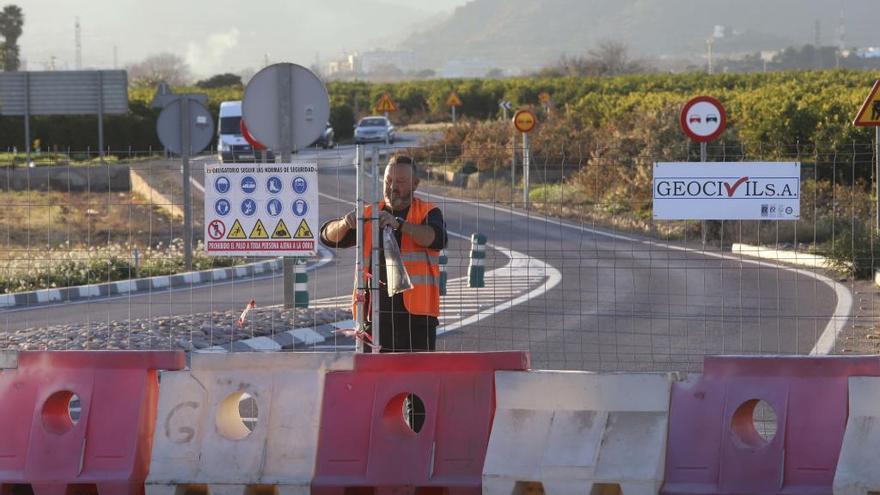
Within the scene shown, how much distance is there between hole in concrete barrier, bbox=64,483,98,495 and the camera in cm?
830

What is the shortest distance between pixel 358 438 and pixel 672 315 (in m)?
9.31

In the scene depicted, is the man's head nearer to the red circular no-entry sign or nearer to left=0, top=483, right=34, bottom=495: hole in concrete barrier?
left=0, top=483, right=34, bottom=495: hole in concrete barrier

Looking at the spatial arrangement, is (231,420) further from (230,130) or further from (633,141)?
(230,130)

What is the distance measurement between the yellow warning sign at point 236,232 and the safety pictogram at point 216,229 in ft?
0.15

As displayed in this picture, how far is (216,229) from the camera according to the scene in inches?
384

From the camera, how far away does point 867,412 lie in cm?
759

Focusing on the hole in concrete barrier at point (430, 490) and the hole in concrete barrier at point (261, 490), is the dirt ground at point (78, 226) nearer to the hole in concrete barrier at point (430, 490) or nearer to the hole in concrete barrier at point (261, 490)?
the hole in concrete barrier at point (261, 490)

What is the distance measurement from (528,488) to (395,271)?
143cm

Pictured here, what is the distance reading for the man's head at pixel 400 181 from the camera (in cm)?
857

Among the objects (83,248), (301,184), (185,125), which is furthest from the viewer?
(83,248)

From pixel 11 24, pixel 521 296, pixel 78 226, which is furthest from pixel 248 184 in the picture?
pixel 11 24

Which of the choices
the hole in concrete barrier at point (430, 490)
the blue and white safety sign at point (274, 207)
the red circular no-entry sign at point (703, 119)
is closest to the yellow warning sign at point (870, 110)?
the red circular no-entry sign at point (703, 119)

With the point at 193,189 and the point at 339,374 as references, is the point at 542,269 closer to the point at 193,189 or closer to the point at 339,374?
the point at 193,189

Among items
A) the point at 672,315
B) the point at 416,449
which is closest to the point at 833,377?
the point at 416,449
